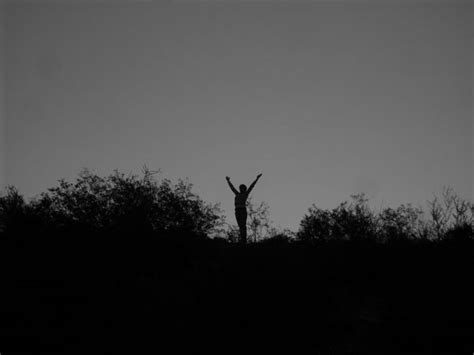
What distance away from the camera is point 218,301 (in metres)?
7.52

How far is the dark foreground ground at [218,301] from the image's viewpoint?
20.5 feet

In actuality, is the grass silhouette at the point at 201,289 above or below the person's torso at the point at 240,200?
below

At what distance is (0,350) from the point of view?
571 centimetres

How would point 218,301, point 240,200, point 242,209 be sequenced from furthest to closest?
point 240,200 → point 242,209 → point 218,301

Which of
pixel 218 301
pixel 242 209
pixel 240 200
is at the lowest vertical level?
pixel 218 301

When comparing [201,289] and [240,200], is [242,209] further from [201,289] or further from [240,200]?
[201,289]

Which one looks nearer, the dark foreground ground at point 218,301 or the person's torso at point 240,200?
the dark foreground ground at point 218,301

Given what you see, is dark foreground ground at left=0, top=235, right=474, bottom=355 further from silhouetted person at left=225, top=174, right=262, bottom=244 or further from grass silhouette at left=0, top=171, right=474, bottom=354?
silhouetted person at left=225, top=174, right=262, bottom=244

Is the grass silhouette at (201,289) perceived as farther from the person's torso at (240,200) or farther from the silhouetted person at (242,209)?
the person's torso at (240,200)

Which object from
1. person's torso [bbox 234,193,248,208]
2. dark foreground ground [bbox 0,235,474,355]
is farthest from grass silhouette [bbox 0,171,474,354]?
person's torso [bbox 234,193,248,208]

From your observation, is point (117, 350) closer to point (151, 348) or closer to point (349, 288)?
point (151, 348)

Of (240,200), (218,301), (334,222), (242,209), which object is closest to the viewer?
(218,301)

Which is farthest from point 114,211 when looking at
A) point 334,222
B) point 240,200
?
point 334,222

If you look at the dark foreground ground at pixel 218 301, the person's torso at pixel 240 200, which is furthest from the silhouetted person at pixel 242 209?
the dark foreground ground at pixel 218 301
